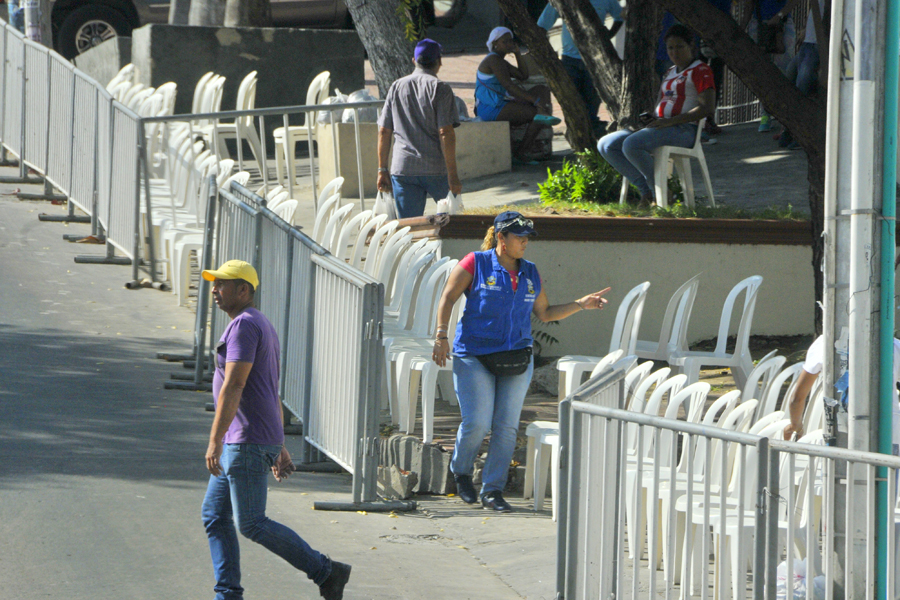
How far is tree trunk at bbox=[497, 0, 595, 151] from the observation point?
38.7ft

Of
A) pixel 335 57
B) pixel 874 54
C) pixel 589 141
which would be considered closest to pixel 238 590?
pixel 874 54

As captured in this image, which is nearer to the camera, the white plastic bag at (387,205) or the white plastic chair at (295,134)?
the white plastic bag at (387,205)

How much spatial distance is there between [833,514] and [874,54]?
1485 millimetres

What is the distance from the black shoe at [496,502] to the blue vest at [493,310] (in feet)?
2.48

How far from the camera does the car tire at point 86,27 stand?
1881cm

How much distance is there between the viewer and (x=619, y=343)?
305 inches

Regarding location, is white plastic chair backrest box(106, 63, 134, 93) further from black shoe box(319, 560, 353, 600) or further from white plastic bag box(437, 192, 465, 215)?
black shoe box(319, 560, 353, 600)

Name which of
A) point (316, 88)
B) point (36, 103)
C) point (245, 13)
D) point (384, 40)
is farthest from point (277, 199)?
point (245, 13)

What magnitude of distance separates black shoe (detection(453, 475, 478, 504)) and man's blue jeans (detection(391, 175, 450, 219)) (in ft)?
11.1

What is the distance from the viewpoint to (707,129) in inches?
603

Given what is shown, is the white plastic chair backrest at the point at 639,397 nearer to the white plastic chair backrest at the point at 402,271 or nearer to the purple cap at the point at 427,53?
the white plastic chair backrest at the point at 402,271

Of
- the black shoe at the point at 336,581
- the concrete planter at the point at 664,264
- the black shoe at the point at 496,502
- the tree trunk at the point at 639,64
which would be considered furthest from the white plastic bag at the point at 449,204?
the black shoe at the point at 336,581

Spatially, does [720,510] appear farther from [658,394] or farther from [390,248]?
[390,248]

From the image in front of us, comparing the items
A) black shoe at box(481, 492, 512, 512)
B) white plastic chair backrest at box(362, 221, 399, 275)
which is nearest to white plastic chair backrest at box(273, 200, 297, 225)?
white plastic chair backrest at box(362, 221, 399, 275)
